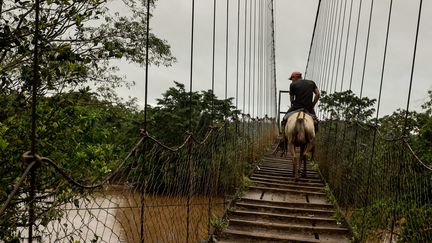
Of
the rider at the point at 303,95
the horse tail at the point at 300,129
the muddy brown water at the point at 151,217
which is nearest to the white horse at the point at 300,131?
the horse tail at the point at 300,129

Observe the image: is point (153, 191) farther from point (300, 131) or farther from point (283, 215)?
point (300, 131)

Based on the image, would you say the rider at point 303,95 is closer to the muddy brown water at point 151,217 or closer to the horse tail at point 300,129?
the horse tail at point 300,129

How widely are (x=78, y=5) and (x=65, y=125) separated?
1.03 metres

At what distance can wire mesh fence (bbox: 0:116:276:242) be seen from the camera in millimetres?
2385

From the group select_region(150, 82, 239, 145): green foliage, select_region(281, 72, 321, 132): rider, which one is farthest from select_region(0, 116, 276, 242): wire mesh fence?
select_region(150, 82, 239, 145): green foliage

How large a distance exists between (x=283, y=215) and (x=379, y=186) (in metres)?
1.04

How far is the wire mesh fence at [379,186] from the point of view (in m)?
3.45

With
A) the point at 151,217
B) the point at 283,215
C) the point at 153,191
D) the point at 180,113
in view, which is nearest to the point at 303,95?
the point at 283,215

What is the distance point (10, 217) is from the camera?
108 inches

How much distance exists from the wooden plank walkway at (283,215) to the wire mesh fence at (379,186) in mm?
209

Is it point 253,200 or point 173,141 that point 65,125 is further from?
point 173,141

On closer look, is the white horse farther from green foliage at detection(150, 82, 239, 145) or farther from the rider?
green foliage at detection(150, 82, 239, 145)

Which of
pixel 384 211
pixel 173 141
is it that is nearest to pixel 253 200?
pixel 384 211

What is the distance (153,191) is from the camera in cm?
272
